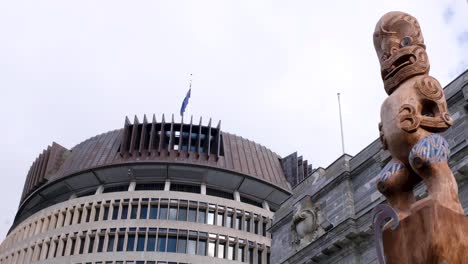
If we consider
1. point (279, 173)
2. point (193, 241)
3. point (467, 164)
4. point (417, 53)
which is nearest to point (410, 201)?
point (417, 53)

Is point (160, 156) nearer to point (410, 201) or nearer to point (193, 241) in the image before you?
point (193, 241)

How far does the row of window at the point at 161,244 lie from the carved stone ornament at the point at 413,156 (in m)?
51.6

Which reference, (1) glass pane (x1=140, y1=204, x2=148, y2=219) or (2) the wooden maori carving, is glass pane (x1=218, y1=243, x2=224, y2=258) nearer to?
(1) glass pane (x1=140, y1=204, x2=148, y2=219)

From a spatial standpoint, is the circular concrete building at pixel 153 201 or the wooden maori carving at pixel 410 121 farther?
the circular concrete building at pixel 153 201

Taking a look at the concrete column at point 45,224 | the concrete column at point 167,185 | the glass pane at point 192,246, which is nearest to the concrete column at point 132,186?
the concrete column at point 167,185

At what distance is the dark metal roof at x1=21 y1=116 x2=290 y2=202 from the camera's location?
63.9m

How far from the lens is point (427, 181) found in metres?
7.46

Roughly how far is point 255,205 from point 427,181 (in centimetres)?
5988

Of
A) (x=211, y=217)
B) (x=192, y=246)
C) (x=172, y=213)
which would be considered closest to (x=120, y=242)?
(x=172, y=213)

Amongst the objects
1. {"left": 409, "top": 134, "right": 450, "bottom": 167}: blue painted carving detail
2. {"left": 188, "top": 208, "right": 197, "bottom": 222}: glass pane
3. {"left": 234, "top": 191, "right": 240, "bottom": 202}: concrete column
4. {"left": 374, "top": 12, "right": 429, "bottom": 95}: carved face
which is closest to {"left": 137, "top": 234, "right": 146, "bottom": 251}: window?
{"left": 188, "top": 208, "right": 197, "bottom": 222}: glass pane

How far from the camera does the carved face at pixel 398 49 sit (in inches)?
351

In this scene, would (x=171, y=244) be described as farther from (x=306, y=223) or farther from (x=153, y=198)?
(x=306, y=223)

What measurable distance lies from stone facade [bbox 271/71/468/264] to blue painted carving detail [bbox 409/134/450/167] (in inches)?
549

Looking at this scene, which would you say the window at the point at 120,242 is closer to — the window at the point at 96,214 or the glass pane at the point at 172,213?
the window at the point at 96,214
